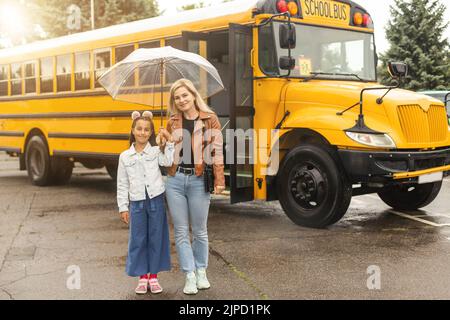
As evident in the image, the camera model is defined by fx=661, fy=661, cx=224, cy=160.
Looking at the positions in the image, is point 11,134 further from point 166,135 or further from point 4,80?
point 166,135

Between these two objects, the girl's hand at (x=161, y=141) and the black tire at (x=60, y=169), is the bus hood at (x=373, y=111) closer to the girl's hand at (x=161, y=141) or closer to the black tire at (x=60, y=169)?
the girl's hand at (x=161, y=141)

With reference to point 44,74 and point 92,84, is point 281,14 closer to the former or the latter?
point 92,84

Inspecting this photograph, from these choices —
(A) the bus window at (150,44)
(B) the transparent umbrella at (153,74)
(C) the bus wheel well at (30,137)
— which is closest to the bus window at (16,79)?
(C) the bus wheel well at (30,137)

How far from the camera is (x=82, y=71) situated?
10.2m

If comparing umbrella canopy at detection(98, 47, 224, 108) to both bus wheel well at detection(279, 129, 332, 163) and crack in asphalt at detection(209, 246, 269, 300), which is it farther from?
crack in asphalt at detection(209, 246, 269, 300)

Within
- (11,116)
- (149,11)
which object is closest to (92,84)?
(11,116)

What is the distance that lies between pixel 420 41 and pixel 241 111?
19.2 meters

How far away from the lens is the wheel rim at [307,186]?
6.86 m

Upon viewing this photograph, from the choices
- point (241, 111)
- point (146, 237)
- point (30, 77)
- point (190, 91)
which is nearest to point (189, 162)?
point (190, 91)

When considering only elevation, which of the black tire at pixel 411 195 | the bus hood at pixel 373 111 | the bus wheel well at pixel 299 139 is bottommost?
the black tire at pixel 411 195

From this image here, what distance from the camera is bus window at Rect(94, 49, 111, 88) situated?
31.8 feet

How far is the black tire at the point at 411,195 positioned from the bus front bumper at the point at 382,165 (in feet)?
3.84

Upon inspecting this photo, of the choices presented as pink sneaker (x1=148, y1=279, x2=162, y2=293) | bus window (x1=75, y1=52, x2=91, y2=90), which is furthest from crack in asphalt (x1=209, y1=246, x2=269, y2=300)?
bus window (x1=75, y1=52, x2=91, y2=90)
